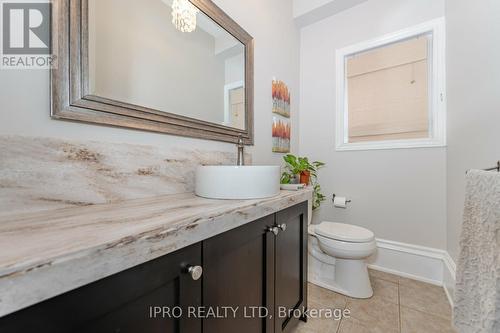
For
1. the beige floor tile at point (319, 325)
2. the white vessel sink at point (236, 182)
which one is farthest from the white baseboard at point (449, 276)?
the white vessel sink at point (236, 182)

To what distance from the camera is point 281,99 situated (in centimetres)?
182

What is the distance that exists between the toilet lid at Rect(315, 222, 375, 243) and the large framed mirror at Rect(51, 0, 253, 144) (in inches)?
33.4

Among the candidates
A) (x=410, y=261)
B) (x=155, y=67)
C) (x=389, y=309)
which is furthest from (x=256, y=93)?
(x=410, y=261)

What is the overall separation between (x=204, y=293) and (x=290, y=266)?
57 cm

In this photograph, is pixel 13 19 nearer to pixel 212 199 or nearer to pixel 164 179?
pixel 164 179

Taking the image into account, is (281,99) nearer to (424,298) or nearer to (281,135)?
(281,135)

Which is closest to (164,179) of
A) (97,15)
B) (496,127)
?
(97,15)

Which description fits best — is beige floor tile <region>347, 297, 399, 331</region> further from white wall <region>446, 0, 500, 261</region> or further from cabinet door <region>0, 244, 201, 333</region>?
cabinet door <region>0, 244, 201, 333</region>

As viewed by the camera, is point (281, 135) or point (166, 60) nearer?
point (166, 60)

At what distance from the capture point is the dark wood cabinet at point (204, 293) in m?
0.34

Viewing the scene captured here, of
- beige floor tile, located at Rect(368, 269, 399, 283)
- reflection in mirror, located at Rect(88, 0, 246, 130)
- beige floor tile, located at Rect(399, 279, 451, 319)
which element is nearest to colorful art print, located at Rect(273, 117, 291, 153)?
reflection in mirror, located at Rect(88, 0, 246, 130)

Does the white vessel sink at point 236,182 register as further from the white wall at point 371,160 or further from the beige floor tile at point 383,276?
the beige floor tile at point 383,276

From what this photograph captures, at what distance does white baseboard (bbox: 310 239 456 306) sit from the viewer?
151cm

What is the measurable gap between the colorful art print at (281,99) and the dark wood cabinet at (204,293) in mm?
975
